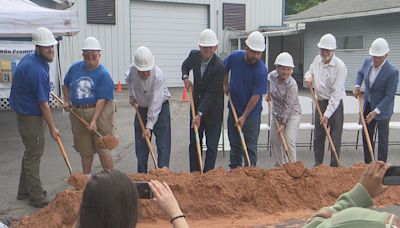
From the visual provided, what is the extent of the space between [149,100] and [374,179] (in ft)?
13.6

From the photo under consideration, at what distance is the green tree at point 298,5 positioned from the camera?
4069 cm

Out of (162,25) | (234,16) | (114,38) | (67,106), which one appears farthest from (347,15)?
(67,106)

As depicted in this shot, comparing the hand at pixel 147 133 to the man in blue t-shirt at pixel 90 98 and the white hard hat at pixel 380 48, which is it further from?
the white hard hat at pixel 380 48

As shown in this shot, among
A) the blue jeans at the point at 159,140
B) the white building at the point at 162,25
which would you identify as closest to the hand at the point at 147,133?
the blue jeans at the point at 159,140

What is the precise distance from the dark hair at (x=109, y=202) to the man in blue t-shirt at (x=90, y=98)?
3.68 m

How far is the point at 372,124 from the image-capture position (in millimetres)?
6750

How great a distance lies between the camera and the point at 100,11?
19.4 m

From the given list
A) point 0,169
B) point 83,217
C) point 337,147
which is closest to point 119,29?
point 0,169

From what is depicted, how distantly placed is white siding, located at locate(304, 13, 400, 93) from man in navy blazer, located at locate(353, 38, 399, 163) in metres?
11.1

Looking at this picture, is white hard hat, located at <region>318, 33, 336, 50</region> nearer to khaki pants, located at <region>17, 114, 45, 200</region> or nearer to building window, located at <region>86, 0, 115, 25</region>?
khaki pants, located at <region>17, 114, 45, 200</region>

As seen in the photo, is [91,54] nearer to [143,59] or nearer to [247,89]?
[143,59]

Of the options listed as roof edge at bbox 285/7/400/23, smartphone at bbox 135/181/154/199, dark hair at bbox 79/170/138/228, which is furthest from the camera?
roof edge at bbox 285/7/400/23

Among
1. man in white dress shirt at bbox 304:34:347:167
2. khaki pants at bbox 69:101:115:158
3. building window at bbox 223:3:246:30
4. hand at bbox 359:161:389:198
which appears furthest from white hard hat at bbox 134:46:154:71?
building window at bbox 223:3:246:30

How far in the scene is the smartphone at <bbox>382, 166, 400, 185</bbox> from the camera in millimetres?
1872
